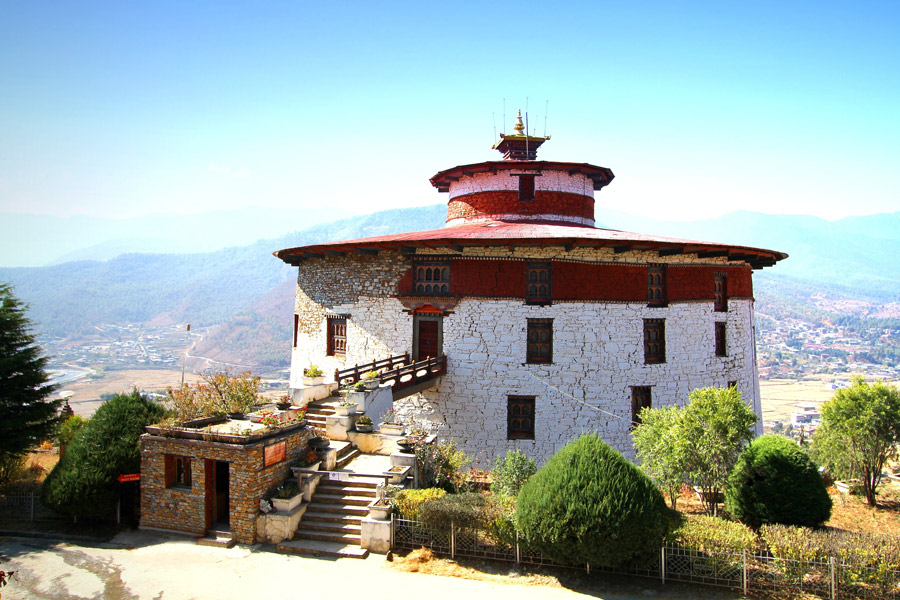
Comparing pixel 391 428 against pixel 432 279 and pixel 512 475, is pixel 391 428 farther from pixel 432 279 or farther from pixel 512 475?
pixel 432 279

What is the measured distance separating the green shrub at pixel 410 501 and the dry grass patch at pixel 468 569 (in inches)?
29.7

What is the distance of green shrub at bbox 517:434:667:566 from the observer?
36.8 feet

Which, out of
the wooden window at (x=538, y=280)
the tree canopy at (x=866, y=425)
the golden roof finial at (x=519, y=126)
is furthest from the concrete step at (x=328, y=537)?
the golden roof finial at (x=519, y=126)

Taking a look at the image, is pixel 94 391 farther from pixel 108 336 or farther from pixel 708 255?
pixel 708 255

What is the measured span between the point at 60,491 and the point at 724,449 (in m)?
15.9

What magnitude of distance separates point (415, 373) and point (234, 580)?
30.1ft

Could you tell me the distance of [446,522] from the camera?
12.5 meters

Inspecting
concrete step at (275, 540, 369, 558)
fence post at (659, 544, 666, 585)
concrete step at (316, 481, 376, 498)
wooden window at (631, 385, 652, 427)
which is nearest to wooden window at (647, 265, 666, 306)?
wooden window at (631, 385, 652, 427)

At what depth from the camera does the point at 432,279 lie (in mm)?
21172

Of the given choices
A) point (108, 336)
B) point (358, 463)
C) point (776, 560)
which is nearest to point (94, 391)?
point (108, 336)

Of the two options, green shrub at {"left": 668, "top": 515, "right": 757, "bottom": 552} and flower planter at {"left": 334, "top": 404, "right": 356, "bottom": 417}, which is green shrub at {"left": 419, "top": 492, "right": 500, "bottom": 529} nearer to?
green shrub at {"left": 668, "top": 515, "right": 757, "bottom": 552}

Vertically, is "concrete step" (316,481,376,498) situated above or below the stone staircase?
above

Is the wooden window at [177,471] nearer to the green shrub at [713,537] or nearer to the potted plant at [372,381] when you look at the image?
the potted plant at [372,381]

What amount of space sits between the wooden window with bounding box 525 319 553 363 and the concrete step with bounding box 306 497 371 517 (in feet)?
28.9
